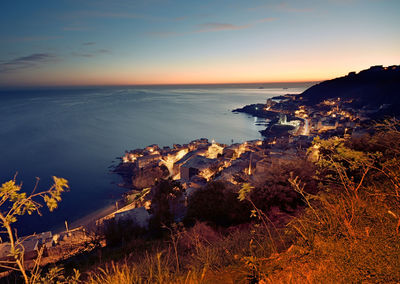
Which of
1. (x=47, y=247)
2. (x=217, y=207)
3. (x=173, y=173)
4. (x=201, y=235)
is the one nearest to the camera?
(x=201, y=235)

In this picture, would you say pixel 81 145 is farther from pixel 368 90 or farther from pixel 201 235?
pixel 368 90

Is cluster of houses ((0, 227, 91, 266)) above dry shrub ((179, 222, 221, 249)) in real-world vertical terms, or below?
below

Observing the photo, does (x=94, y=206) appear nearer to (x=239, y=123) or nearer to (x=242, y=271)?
(x=242, y=271)

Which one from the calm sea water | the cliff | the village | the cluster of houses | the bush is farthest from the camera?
the cliff

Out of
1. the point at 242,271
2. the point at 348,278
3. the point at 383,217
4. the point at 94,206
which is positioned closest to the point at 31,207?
the point at 242,271

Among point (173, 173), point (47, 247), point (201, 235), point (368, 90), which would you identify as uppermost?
point (368, 90)

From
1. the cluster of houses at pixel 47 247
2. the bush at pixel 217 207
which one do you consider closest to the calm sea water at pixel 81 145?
the cluster of houses at pixel 47 247

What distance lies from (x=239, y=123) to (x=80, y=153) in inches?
1601

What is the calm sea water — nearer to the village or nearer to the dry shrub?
the village

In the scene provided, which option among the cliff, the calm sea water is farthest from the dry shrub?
the cliff

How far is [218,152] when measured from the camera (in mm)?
27984

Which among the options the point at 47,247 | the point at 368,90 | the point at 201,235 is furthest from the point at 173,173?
the point at 368,90

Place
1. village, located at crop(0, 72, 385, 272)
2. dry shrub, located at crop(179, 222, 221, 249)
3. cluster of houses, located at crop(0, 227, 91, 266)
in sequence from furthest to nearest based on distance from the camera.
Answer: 1. village, located at crop(0, 72, 385, 272)
2. cluster of houses, located at crop(0, 227, 91, 266)
3. dry shrub, located at crop(179, 222, 221, 249)

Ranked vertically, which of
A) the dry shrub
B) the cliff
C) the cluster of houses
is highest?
the cliff
